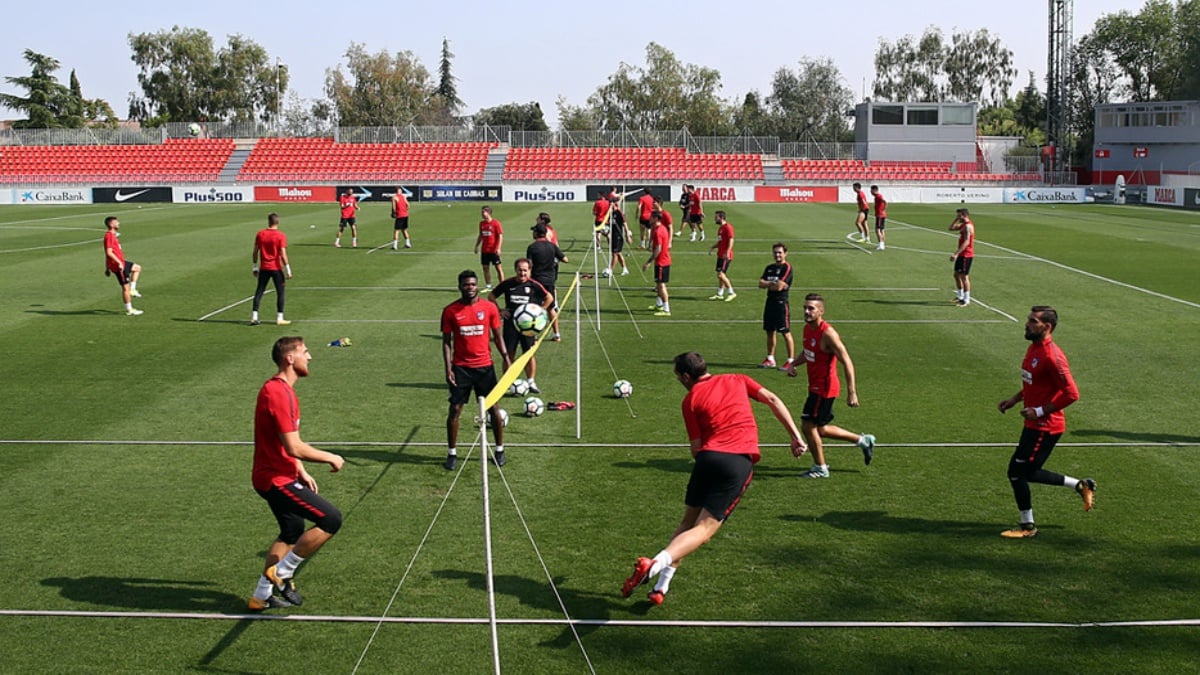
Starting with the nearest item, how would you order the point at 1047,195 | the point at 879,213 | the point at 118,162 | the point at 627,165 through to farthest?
1. the point at 879,213
2. the point at 1047,195
3. the point at 118,162
4. the point at 627,165

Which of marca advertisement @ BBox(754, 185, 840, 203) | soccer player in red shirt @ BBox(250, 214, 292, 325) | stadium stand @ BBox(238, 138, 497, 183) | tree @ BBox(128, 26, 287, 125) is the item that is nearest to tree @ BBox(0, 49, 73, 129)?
tree @ BBox(128, 26, 287, 125)

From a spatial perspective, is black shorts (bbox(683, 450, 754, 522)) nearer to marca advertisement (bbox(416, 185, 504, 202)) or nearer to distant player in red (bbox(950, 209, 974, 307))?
distant player in red (bbox(950, 209, 974, 307))

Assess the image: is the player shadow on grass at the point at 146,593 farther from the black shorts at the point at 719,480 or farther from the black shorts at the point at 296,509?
the black shorts at the point at 719,480

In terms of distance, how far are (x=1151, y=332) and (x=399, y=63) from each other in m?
108

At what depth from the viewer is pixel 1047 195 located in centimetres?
6788

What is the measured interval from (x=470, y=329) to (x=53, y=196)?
6490 centimetres

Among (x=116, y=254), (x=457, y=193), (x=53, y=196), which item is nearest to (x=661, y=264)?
(x=116, y=254)

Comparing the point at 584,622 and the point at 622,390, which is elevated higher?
the point at 622,390

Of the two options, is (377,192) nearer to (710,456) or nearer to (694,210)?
(694,210)

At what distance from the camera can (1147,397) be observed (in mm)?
15836

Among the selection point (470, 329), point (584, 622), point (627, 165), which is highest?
point (627, 165)

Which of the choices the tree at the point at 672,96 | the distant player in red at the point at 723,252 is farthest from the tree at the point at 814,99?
the distant player in red at the point at 723,252

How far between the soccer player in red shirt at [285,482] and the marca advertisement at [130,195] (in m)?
65.0

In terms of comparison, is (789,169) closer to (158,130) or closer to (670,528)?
(158,130)
